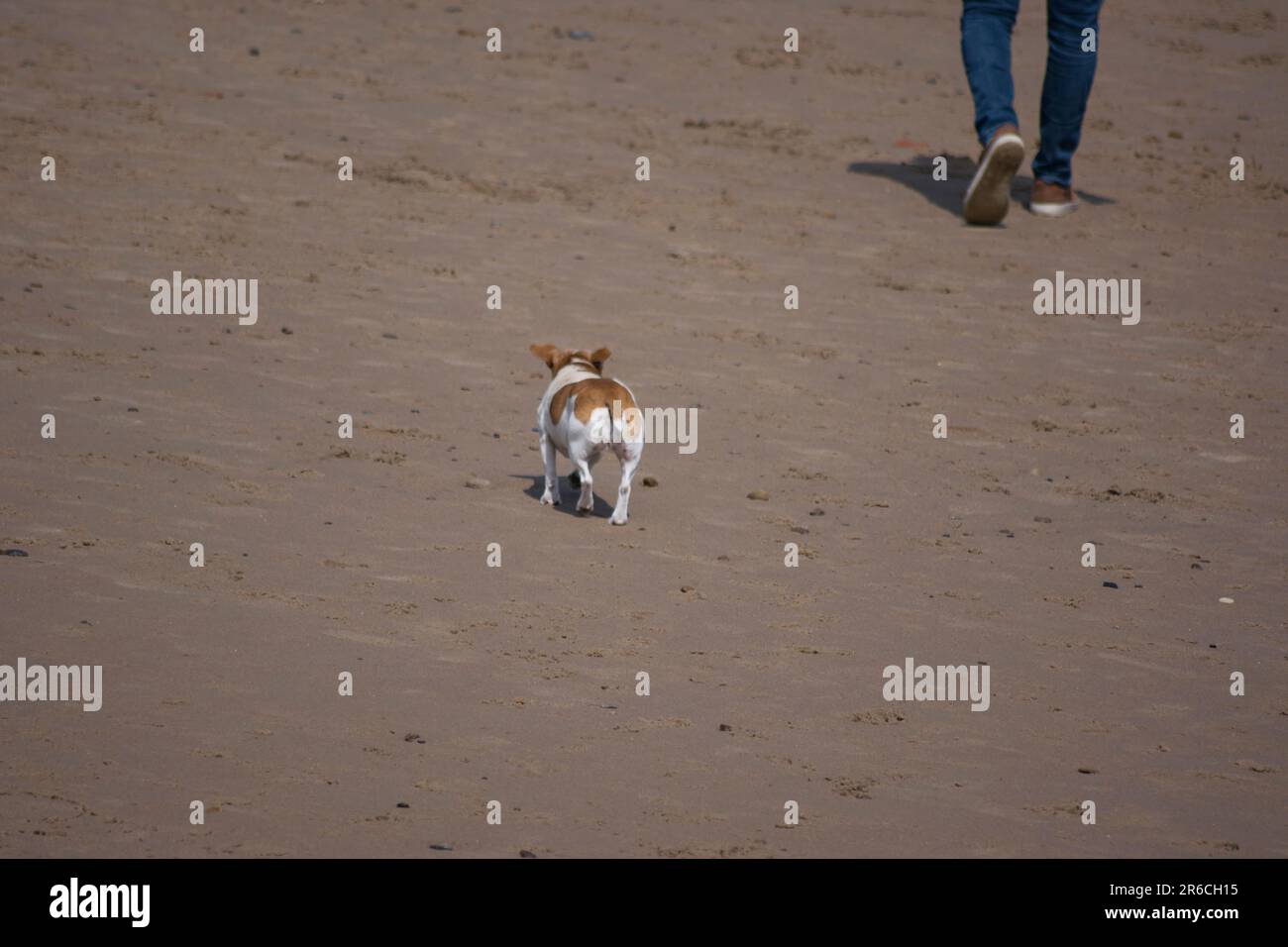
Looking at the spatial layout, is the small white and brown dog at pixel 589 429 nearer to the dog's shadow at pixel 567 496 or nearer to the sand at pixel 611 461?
the dog's shadow at pixel 567 496

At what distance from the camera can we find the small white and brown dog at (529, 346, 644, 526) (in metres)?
8.11

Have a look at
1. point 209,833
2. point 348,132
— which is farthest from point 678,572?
point 348,132

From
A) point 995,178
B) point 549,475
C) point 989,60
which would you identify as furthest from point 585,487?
point 989,60

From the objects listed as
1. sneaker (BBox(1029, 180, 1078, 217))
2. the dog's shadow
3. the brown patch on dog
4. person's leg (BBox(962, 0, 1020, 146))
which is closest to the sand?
the dog's shadow

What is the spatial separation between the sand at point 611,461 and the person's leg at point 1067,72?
0.70m

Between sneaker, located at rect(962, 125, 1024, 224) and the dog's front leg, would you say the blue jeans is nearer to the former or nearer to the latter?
sneaker, located at rect(962, 125, 1024, 224)

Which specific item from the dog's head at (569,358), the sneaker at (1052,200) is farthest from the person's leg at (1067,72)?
the dog's head at (569,358)

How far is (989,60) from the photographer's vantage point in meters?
13.8

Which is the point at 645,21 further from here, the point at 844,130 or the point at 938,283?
the point at 938,283

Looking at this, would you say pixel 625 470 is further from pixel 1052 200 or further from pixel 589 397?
pixel 1052 200

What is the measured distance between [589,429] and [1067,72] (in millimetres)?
7409

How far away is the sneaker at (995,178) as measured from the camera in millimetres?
12930

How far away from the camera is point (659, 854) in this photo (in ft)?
17.7

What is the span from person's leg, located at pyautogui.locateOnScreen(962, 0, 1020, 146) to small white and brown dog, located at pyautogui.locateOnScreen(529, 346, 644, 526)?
6091 mm
